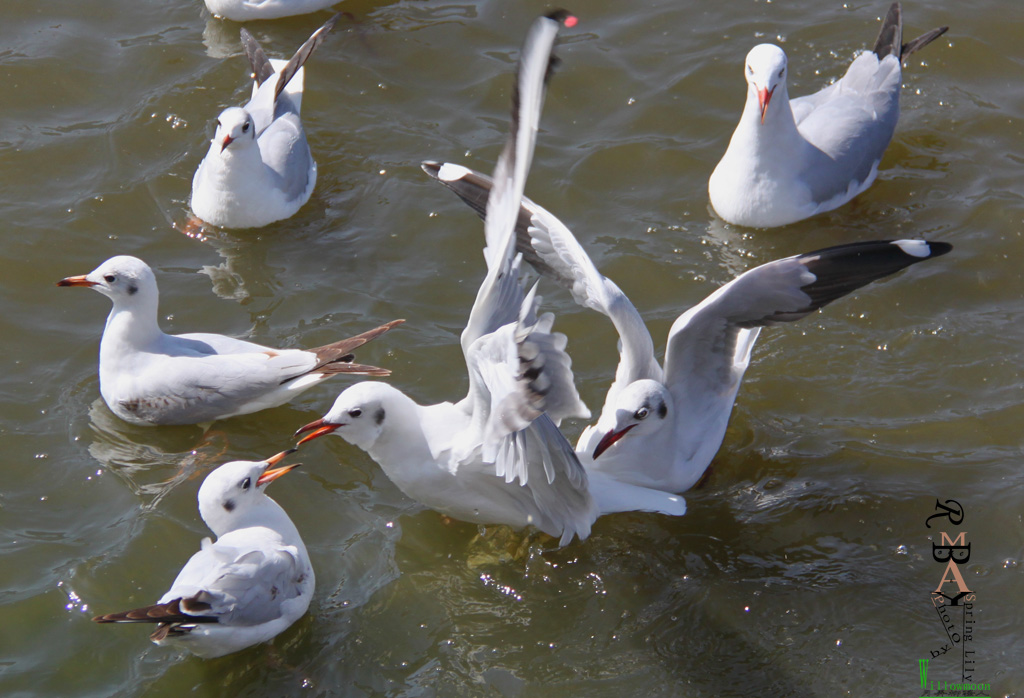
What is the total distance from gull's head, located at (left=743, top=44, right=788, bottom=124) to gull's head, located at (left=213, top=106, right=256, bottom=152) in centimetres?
296

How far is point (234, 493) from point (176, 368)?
1.04 metres

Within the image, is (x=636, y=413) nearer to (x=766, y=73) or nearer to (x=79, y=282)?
(x=766, y=73)

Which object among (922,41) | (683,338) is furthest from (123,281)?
(922,41)

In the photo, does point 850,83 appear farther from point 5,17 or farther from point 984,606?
point 5,17

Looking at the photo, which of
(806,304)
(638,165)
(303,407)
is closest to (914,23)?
(638,165)

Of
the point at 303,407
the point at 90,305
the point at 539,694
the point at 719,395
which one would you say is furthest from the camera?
the point at 90,305

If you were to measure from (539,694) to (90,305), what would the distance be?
3446 mm

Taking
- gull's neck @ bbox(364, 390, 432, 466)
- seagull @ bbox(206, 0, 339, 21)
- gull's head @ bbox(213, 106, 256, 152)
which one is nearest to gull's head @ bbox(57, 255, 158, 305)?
gull's head @ bbox(213, 106, 256, 152)

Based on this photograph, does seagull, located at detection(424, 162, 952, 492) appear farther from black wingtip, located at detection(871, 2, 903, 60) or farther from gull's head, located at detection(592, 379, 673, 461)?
black wingtip, located at detection(871, 2, 903, 60)

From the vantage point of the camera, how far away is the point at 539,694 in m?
3.98

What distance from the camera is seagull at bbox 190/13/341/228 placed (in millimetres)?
6070

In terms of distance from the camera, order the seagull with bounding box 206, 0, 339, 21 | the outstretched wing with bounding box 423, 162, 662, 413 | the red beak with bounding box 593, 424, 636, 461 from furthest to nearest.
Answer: the seagull with bounding box 206, 0, 339, 21 → the outstretched wing with bounding box 423, 162, 662, 413 → the red beak with bounding box 593, 424, 636, 461

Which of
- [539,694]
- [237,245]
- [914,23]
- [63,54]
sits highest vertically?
[914,23]

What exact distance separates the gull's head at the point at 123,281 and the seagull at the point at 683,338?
1.56 m
